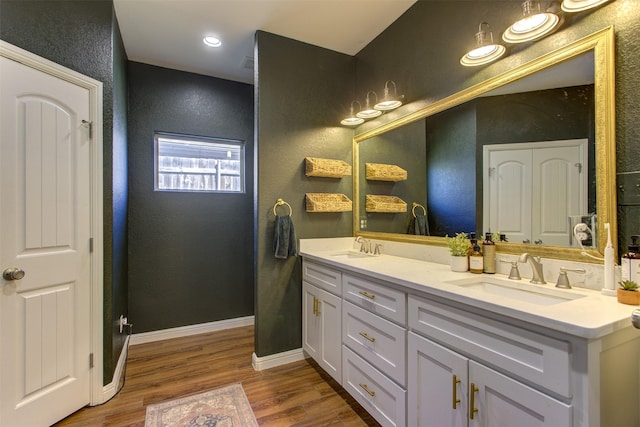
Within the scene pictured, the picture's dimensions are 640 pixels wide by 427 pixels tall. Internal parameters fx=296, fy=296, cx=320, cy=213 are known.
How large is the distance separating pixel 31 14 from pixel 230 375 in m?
2.72

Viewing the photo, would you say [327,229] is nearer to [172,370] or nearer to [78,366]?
[172,370]

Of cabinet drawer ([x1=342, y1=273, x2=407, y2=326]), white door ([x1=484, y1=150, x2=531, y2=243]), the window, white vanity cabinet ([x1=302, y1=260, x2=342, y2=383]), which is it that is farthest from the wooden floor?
the window

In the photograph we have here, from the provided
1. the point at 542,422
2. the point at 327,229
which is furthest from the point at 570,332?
the point at 327,229

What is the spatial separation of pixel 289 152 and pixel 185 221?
4.77 ft

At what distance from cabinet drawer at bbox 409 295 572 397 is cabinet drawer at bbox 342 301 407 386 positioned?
0.57ft

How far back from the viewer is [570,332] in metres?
0.86

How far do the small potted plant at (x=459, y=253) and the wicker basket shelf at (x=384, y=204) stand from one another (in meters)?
0.62

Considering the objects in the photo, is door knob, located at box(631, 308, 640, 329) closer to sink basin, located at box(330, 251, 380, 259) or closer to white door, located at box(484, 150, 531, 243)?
white door, located at box(484, 150, 531, 243)

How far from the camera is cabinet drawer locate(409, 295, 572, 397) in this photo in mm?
915

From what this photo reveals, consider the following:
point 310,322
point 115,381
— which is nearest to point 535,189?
point 310,322

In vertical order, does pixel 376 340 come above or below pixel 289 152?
below

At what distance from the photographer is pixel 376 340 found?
1.68m

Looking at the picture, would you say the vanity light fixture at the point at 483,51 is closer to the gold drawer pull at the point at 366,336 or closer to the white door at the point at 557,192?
the white door at the point at 557,192

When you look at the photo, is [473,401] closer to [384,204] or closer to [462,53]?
[384,204]
